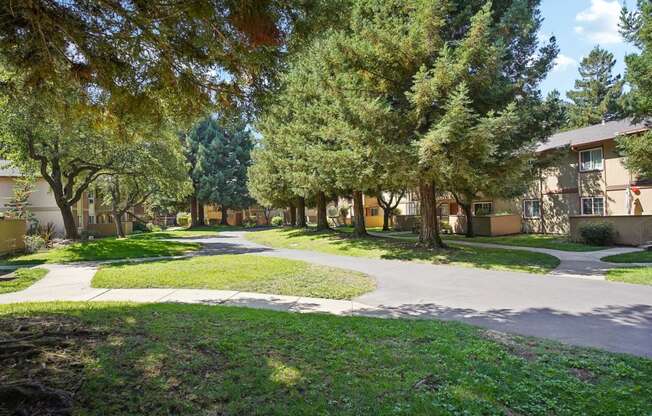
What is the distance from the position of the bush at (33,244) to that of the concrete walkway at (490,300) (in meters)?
8.86

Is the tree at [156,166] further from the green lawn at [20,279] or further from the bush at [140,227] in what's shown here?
the bush at [140,227]

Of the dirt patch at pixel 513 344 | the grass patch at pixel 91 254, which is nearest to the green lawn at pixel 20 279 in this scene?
the grass patch at pixel 91 254

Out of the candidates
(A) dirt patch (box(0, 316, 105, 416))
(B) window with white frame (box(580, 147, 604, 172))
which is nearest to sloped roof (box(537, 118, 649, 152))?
(B) window with white frame (box(580, 147, 604, 172))

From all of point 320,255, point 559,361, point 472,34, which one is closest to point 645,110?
point 472,34

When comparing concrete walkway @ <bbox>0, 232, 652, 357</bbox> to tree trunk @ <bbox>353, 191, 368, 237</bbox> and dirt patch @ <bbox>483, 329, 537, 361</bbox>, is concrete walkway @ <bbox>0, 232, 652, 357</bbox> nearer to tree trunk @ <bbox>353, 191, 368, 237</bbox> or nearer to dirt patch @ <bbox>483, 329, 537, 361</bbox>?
dirt patch @ <bbox>483, 329, 537, 361</bbox>

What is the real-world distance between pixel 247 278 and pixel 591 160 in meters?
21.9

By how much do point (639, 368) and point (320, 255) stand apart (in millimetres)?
12872

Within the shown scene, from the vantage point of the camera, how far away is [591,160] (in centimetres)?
2214

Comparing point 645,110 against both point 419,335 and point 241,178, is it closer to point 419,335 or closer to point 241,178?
point 419,335

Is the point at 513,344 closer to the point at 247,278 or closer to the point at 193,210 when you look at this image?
the point at 247,278

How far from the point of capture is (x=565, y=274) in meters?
10.5

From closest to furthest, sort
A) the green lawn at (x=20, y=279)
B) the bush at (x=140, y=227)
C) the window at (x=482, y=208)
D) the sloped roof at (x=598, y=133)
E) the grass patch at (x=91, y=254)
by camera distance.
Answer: the green lawn at (x=20, y=279) < the grass patch at (x=91, y=254) < the sloped roof at (x=598, y=133) < the window at (x=482, y=208) < the bush at (x=140, y=227)

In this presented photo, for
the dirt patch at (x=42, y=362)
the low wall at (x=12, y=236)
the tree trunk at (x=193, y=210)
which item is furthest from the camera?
the tree trunk at (x=193, y=210)

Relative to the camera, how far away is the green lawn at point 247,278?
28.8 feet
